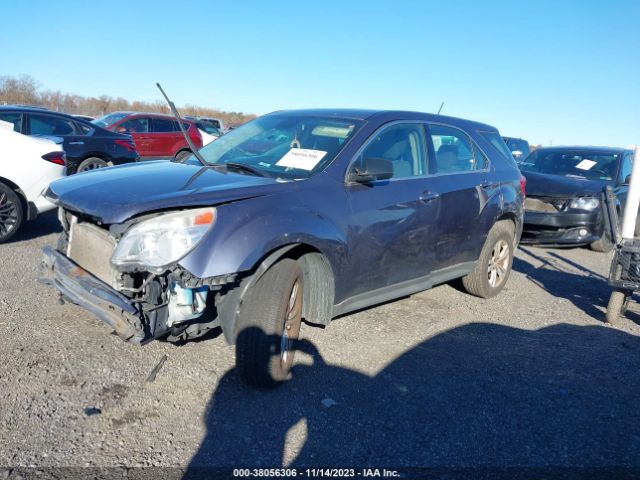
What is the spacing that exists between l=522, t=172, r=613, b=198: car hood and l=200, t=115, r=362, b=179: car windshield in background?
5.09m

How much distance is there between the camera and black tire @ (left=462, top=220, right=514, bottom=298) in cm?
541

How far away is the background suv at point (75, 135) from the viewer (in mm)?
8656

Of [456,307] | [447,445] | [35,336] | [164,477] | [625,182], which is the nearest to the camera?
[164,477]

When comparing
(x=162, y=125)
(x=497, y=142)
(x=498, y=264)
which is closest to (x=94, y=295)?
(x=498, y=264)

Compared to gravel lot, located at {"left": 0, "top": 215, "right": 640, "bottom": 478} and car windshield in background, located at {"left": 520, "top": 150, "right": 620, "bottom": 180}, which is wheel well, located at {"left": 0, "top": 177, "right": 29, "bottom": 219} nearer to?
gravel lot, located at {"left": 0, "top": 215, "right": 640, "bottom": 478}

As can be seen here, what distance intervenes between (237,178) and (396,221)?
1.30m

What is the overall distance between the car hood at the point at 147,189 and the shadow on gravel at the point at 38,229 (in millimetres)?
3485

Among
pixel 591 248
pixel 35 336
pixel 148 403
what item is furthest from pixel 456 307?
pixel 591 248

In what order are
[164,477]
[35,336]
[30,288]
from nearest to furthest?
[164,477]
[35,336]
[30,288]

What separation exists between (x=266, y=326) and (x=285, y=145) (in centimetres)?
158

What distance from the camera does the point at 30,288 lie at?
4754 millimetres

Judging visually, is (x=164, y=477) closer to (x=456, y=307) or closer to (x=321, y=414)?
(x=321, y=414)

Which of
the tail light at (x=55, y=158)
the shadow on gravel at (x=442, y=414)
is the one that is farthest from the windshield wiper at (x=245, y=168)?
the tail light at (x=55, y=158)

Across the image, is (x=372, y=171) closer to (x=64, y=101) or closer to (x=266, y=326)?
(x=266, y=326)
